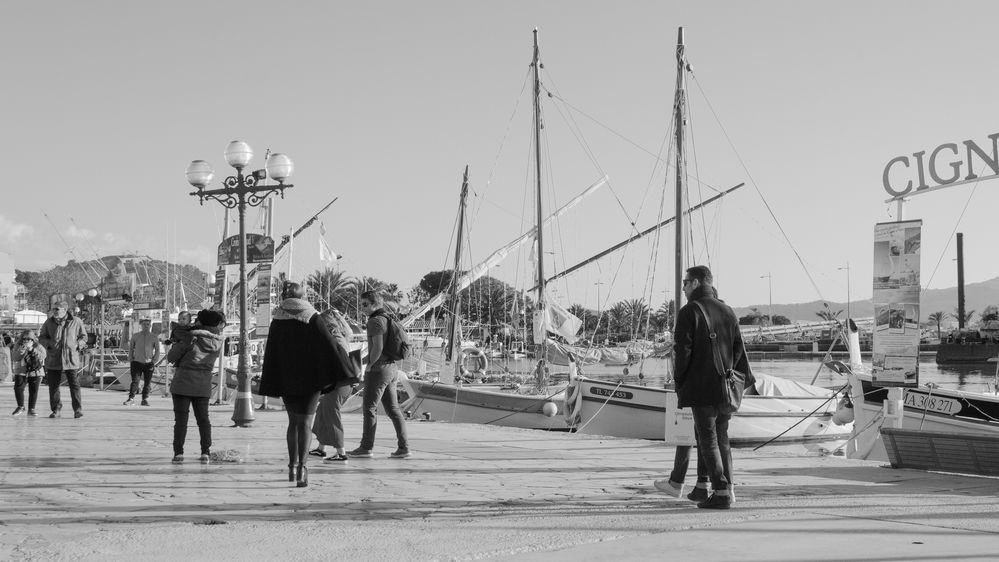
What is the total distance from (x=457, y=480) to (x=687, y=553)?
345 centimetres

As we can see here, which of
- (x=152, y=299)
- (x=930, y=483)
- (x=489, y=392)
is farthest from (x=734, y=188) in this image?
(x=930, y=483)

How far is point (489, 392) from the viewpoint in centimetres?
2488

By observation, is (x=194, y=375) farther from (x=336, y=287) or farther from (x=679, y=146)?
(x=336, y=287)

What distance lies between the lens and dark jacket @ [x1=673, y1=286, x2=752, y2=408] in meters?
6.84

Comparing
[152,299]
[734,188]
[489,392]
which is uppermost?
[734,188]

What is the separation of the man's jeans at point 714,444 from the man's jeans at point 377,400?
394 cm

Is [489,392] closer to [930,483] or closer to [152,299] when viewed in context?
[152,299]

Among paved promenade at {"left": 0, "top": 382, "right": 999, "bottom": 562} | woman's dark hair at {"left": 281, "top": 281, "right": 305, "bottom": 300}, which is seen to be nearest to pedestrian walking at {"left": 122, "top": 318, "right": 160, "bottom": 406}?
paved promenade at {"left": 0, "top": 382, "right": 999, "bottom": 562}

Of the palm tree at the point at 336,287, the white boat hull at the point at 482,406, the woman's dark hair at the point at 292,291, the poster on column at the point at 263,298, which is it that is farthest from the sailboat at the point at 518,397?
the palm tree at the point at 336,287

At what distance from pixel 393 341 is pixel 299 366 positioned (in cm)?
203

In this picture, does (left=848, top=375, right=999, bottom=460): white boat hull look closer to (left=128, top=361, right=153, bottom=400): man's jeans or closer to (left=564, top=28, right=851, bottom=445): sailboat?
(left=564, top=28, right=851, bottom=445): sailboat

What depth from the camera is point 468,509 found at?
6.66 m

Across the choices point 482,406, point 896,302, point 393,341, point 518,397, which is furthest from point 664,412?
point 393,341

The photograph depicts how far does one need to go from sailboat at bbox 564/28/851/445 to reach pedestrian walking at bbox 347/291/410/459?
33.9 feet
